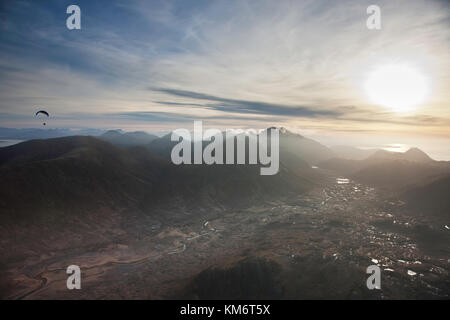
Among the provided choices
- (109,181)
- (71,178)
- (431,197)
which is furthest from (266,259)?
(431,197)

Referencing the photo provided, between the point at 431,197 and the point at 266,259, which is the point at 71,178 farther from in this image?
the point at 431,197

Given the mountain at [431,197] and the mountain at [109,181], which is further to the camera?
the mountain at [431,197]

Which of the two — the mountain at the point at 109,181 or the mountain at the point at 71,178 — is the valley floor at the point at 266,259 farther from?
the mountain at the point at 71,178

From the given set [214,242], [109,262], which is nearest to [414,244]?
[214,242]

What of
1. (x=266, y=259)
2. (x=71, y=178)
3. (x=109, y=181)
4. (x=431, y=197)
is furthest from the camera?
(x=431, y=197)

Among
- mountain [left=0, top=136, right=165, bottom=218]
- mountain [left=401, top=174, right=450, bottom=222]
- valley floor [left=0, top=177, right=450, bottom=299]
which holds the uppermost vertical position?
mountain [left=0, top=136, right=165, bottom=218]

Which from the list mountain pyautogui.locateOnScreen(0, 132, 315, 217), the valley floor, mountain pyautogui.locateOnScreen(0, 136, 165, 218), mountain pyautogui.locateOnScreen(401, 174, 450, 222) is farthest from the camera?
mountain pyautogui.locateOnScreen(401, 174, 450, 222)

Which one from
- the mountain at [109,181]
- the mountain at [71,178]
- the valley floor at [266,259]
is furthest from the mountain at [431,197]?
the mountain at [71,178]

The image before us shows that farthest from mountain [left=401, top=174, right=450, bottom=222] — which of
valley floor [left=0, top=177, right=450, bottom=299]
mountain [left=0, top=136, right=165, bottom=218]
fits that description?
mountain [left=0, top=136, right=165, bottom=218]

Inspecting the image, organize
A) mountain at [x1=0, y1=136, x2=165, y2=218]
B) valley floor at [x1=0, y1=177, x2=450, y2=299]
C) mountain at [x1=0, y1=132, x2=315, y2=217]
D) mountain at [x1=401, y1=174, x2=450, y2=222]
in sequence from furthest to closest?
mountain at [x1=401, y1=174, x2=450, y2=222]
mountain at [x1=0, y1=132, x2=315, y2=217]
mountain at [x1=0, y1=136, x2=165, y2=218]
valley floor at [x1=0, y1=177, x2=450, y2=299]

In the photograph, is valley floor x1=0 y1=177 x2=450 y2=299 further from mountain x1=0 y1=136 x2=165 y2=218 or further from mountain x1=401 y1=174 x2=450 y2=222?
mountain x1=0 y1=136 x2=165 y2=218
